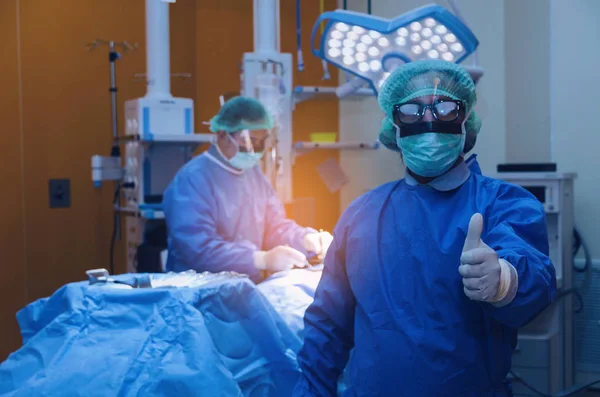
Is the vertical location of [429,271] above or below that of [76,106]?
below

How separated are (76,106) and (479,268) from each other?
3.18 meters

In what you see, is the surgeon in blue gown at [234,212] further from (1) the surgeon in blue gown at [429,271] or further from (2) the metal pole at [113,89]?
A: (2) the metal pole at [113,89]

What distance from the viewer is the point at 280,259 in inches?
86.4

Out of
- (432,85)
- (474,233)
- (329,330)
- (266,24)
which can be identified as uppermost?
(266,24)

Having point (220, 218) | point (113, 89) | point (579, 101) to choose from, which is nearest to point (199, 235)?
point (220, 218)

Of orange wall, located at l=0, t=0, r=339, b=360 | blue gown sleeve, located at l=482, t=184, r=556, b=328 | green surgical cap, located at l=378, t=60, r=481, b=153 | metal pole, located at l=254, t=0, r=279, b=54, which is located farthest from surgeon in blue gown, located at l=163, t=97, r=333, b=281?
orange wall, located at l=0, t=0, r=339, b=360

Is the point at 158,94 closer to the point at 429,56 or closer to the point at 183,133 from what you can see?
the point at 183,133

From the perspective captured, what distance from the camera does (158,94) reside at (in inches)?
129

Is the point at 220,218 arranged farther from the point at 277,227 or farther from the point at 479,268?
the point at 479,268

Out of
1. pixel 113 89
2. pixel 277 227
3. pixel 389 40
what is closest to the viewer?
pixel 389 40

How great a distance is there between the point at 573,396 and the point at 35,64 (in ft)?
10.7

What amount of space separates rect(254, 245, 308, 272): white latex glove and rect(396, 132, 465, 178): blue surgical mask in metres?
0.99

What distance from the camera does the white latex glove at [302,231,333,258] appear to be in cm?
243

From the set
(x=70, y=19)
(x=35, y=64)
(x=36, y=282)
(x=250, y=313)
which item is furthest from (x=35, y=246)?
(x=250, y=313)
